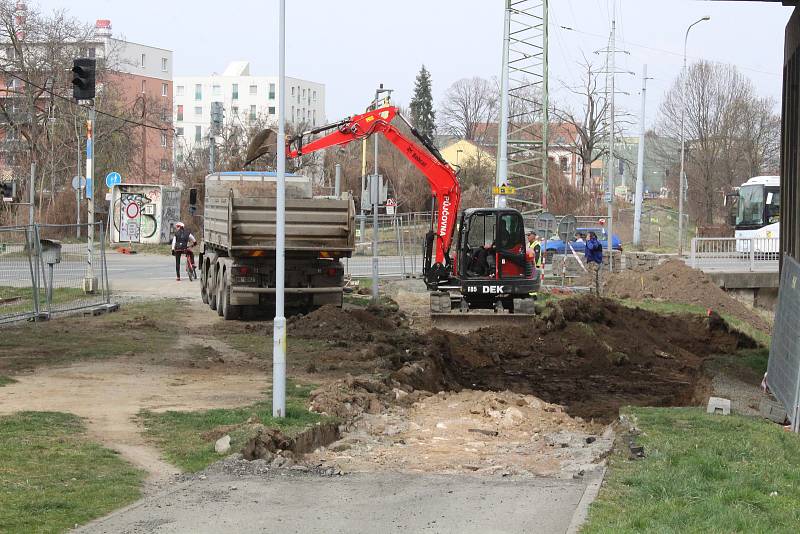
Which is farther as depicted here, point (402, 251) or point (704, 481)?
point (402, 251)

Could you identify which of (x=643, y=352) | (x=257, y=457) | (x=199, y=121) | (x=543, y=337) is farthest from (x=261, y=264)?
(x=199, y=121)

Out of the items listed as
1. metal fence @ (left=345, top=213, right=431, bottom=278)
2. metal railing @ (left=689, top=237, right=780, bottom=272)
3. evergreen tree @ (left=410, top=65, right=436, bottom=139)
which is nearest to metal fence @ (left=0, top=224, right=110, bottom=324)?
metal fence @ (left=345, top=213, right=431, bottom=278)

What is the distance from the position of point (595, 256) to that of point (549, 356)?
41.8 ft

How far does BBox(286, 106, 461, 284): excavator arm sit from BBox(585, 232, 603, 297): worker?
23.2ft

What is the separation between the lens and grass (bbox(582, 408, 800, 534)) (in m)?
7.65

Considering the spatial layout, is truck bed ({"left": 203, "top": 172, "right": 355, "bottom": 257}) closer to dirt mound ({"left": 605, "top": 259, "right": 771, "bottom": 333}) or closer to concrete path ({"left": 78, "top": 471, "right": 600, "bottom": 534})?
concrete path ({"left": 78, "top": 471, "right": 600, "bottom": 534})

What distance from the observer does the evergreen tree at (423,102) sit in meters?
130

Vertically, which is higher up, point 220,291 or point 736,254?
point 736,254

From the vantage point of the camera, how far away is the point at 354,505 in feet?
28.6

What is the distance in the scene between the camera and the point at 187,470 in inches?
395

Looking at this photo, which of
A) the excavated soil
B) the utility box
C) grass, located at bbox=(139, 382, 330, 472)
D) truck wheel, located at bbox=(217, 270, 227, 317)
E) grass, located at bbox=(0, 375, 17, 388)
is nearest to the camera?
grass, located at bbox=(139, 382, 330, 472)

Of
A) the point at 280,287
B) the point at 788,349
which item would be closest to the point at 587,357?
the point at 788,349

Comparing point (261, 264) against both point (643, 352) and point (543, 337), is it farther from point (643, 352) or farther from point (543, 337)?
point (643, 352)

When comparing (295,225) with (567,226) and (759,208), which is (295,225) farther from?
(759,208)
